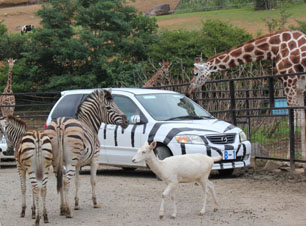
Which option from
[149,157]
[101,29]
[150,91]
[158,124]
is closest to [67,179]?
[149,157]

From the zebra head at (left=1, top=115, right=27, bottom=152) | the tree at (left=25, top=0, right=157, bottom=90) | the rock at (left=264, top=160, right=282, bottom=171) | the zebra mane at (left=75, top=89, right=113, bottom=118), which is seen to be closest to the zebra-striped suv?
the rock at (left=264, top=160, right=282, bottom=171)

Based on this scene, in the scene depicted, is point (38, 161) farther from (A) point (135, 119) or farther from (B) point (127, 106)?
(B) point (127, 106)

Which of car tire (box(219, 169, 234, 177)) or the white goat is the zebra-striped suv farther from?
the white goat

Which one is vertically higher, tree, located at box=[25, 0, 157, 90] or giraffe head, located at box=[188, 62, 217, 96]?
tree, located at box=[25, 0, 157, 90]

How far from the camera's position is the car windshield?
1175cm

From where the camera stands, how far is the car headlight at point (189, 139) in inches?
427

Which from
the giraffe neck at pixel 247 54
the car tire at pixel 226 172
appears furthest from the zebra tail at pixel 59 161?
the giraffe neck at pixel 247 54

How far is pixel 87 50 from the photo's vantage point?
93.1ft

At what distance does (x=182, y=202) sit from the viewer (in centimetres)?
912

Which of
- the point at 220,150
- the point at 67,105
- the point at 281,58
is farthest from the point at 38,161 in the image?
the point at 281,58

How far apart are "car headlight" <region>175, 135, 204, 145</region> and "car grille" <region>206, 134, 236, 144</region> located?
0.20 m

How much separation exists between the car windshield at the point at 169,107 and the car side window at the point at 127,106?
0.18 m

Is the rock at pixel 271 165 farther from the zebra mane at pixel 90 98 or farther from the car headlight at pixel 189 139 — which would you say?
the zebra mane at pixel 90 98

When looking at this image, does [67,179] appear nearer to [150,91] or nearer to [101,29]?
[150,91]
